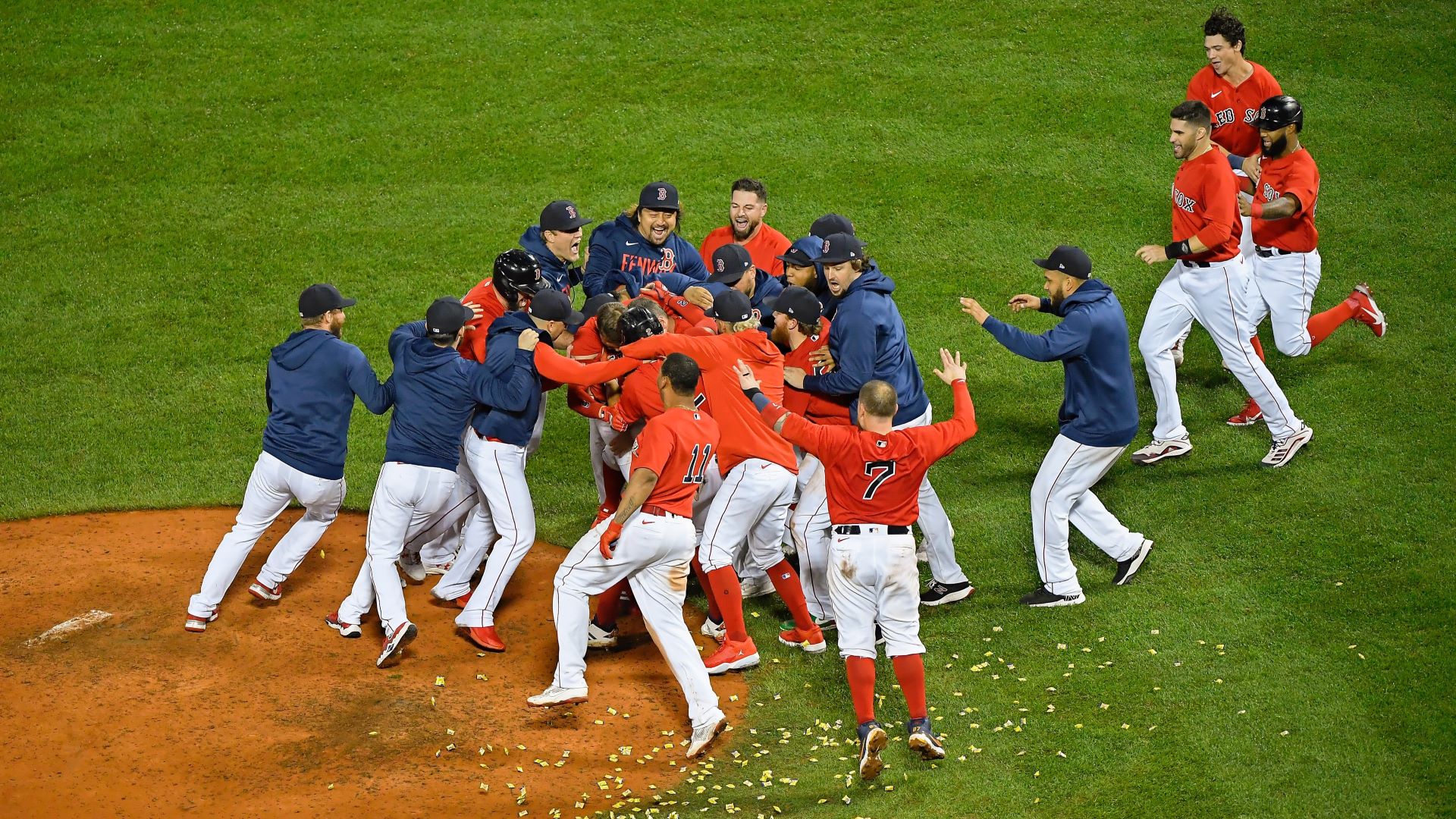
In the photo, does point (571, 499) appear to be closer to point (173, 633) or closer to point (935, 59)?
point (173, 633)

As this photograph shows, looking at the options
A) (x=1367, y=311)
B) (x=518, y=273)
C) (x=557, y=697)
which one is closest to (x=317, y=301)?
(x=518, y=273)

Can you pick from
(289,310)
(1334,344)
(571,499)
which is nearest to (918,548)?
(571,499)

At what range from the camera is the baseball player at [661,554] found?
6.75 metres

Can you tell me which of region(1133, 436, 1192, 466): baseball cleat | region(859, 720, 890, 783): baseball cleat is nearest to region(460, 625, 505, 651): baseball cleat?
region(859, 720, 890, 783): baseball cleat

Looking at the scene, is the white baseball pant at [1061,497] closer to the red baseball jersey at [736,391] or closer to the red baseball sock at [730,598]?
the red baseball jersey at [736,391]

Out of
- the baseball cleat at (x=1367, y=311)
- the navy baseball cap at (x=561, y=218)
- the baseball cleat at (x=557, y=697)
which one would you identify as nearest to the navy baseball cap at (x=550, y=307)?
the navy baseball cap at (x=561, y=218)

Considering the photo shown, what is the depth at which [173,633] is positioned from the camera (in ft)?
25.3

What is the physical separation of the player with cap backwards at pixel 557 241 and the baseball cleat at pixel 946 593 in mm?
3192

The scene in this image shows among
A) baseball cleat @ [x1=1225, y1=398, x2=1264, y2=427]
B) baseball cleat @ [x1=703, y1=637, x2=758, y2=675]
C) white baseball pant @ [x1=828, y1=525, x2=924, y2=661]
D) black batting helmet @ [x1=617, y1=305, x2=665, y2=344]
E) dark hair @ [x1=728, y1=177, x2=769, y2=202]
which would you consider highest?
dark hair @ [x1=728, y1=177, x2=769, y2=202]

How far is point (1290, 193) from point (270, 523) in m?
7.60

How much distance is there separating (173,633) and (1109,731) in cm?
548

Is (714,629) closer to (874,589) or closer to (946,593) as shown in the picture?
(946,593)

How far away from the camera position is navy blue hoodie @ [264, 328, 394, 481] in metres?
7.66

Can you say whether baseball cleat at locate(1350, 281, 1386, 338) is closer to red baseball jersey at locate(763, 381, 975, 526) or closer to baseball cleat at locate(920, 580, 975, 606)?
baseball cleat at locate(920, 580, 975, 606)
